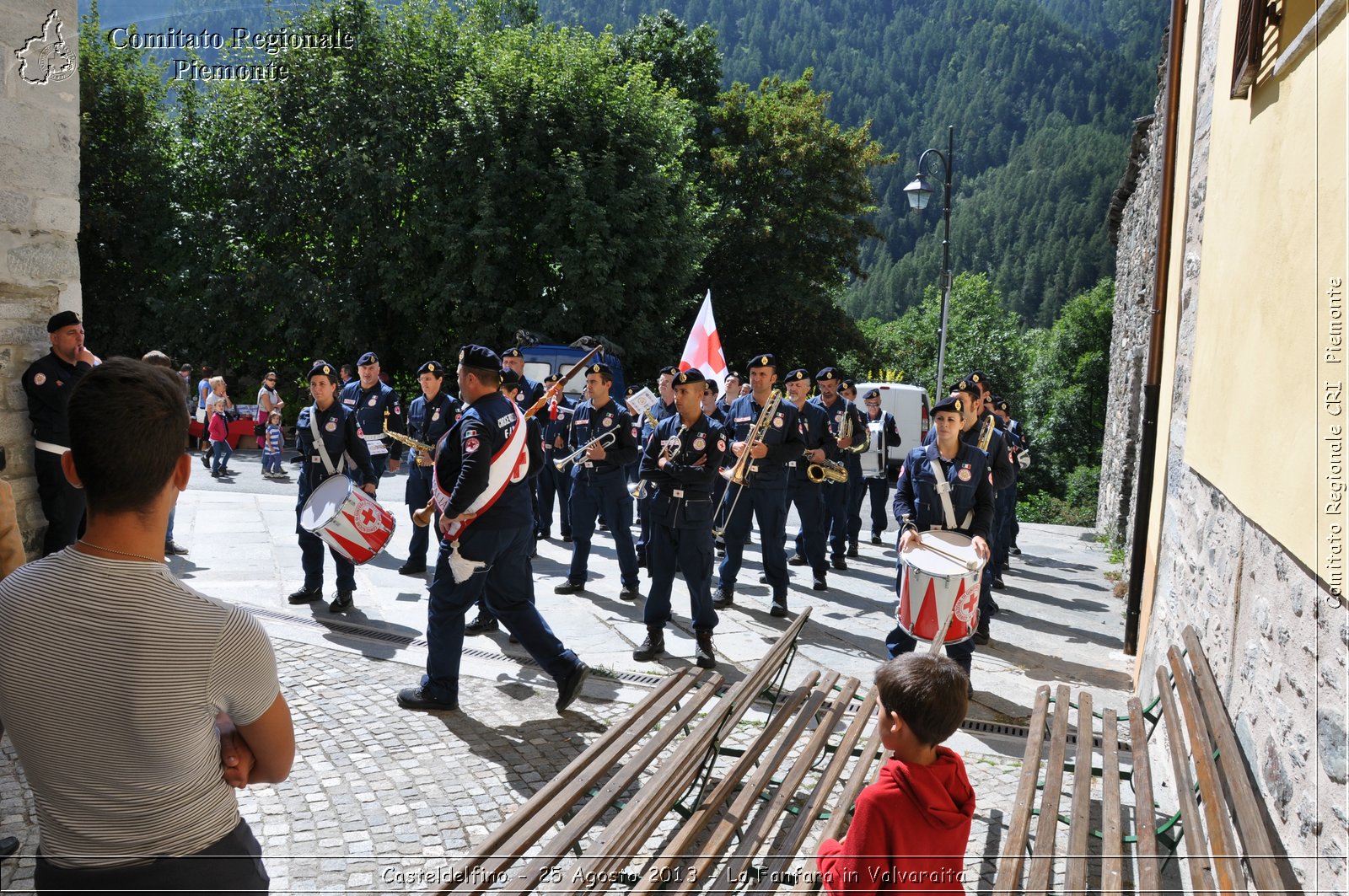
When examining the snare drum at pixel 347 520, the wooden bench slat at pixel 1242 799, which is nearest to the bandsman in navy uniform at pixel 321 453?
the snare drum at pixel 347 520

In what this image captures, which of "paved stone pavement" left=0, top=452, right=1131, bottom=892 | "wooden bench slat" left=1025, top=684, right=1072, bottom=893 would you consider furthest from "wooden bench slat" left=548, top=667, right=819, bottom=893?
"wooden bench slat" left=1025, top=684, right=1072, bottom=893

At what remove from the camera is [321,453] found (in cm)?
786

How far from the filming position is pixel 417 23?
24703 millimetres

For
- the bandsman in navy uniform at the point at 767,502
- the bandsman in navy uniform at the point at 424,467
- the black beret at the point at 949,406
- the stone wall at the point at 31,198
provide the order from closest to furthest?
the stone wall at the point at 31,198 → the black beret at the point at 949,406 → the bandsman in navy uniform at the point at 767,502 → the bandsman in navy uniform at the point at 424,467

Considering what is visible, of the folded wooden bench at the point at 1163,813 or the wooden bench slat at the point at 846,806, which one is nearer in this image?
the folded wooden bench at the point at 1163,813

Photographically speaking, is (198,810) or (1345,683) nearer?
(198,810)

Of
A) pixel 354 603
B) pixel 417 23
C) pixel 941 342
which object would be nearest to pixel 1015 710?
pixel 354 603

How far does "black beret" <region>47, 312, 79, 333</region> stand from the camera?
19.3 ft

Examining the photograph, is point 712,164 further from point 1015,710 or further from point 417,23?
point 1015,710

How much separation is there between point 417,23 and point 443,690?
2313 cm

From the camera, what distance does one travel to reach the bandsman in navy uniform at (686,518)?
22.0ft

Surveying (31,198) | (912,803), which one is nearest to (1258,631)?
(912,803)

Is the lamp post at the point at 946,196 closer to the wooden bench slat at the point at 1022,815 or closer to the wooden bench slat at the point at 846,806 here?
the wooden bench slat at the point at 1022,815

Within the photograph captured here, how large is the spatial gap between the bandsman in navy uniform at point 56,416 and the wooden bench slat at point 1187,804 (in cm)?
574
